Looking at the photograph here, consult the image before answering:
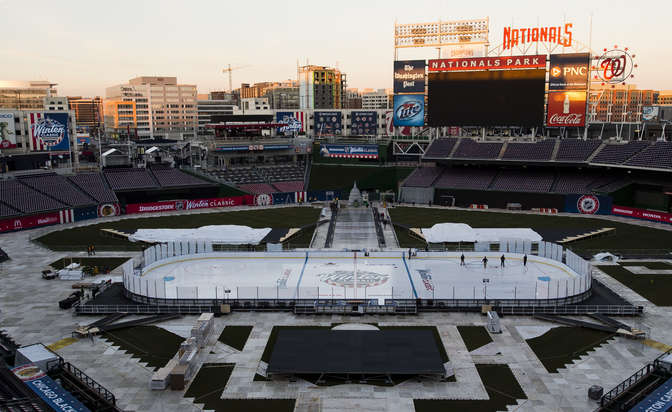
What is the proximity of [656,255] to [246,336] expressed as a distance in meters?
40.0

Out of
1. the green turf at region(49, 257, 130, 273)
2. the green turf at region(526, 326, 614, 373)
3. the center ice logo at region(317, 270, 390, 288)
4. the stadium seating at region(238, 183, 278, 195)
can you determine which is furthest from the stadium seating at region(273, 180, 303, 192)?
the green turf at region(526, 326, 614, 373)

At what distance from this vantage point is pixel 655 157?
7150cm

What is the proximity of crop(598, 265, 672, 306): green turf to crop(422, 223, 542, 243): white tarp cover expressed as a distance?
26.2ft

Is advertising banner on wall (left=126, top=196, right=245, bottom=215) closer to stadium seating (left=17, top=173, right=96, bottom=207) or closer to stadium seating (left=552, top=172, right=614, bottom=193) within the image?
stadium seating (left=17, top=173, right=96, bottom=207)

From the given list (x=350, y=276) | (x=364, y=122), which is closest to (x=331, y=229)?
(x=350, y=276)

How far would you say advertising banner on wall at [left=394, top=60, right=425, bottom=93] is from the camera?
90812mm

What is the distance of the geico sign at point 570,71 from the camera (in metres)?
78.9

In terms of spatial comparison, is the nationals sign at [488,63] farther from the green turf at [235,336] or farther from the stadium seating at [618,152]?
the green turf at [235,336]

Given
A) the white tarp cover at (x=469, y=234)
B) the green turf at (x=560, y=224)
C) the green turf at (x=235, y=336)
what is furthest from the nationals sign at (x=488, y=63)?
the green turf at (x=235, y=336)

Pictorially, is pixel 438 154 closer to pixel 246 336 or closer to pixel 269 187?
pixel 269 187

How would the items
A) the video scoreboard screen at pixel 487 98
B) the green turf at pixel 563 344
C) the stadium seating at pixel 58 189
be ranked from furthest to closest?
1. the video scoreboard screen at pixel 487 98
2. the stadium seating at pixel 58 189
3. the green turf at pixel 563 344

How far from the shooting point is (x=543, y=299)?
3669 centimetres

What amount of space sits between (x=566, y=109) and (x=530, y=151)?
7.84 m

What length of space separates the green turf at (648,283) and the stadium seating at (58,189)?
6344cm
